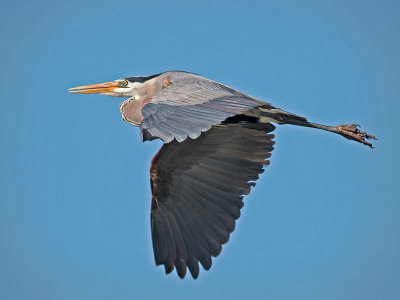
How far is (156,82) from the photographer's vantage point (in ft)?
21.7

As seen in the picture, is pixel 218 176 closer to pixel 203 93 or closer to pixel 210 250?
pixel 210 250

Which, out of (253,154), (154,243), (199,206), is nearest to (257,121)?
(253,154)

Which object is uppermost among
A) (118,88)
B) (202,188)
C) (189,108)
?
(118,88)

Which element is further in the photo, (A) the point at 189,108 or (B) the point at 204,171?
(B) the point at 204,171

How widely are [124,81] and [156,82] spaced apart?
66 centimetres

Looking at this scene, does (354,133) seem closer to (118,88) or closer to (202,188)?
(202,188)

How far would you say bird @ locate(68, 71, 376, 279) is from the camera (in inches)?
228

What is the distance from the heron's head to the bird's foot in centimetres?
212

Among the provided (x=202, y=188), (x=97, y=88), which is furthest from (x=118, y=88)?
(x=202, y=188)

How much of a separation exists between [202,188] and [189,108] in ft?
5.16

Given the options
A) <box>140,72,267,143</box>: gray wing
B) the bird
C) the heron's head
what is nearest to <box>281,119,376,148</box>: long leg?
the bird

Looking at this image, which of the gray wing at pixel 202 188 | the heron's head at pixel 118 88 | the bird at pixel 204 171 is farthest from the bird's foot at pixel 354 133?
the heron's head at pixel 118 88

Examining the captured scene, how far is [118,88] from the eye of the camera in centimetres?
720

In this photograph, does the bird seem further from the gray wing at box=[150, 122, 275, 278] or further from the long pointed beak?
the long pointed beak
